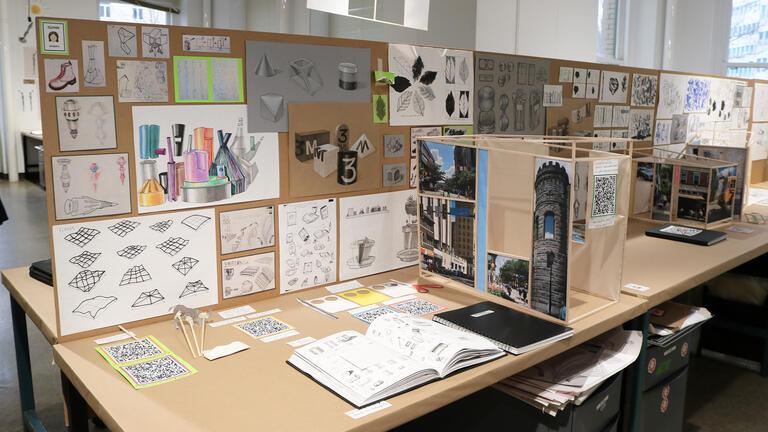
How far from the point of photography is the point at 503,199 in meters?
1.61

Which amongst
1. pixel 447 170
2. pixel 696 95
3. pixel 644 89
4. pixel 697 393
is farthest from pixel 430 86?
pixel 696 95

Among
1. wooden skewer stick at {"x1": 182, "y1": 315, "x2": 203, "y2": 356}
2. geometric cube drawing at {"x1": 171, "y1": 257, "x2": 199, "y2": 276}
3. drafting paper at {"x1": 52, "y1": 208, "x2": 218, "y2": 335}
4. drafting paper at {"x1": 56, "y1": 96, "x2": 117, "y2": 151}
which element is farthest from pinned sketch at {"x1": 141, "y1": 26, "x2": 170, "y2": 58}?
wooden skewer stick at {"x1": 182, "y1": 315, "x2": 203, "y2": 356}

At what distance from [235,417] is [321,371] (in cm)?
21

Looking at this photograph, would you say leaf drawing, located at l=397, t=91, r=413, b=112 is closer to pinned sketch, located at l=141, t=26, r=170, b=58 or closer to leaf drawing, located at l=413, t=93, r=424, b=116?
leaf drawing, located at l=413, t=93, r=424, b=116

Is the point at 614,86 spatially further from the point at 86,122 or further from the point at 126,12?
the point at 126,12

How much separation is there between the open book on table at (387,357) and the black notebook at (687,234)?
4.51 ft

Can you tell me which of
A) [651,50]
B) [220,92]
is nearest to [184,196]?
[220,92]

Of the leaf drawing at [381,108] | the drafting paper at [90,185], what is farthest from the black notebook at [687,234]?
the drafting paper at [90,185]

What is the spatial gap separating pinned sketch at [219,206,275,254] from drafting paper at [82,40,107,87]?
418mm

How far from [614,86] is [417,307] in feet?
5.65

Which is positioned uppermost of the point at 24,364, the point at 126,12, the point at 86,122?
the point at 126,12

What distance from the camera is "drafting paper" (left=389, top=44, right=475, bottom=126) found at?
6.11 feet

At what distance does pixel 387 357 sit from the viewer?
1251 millimetres

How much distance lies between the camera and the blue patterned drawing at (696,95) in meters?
3.30
